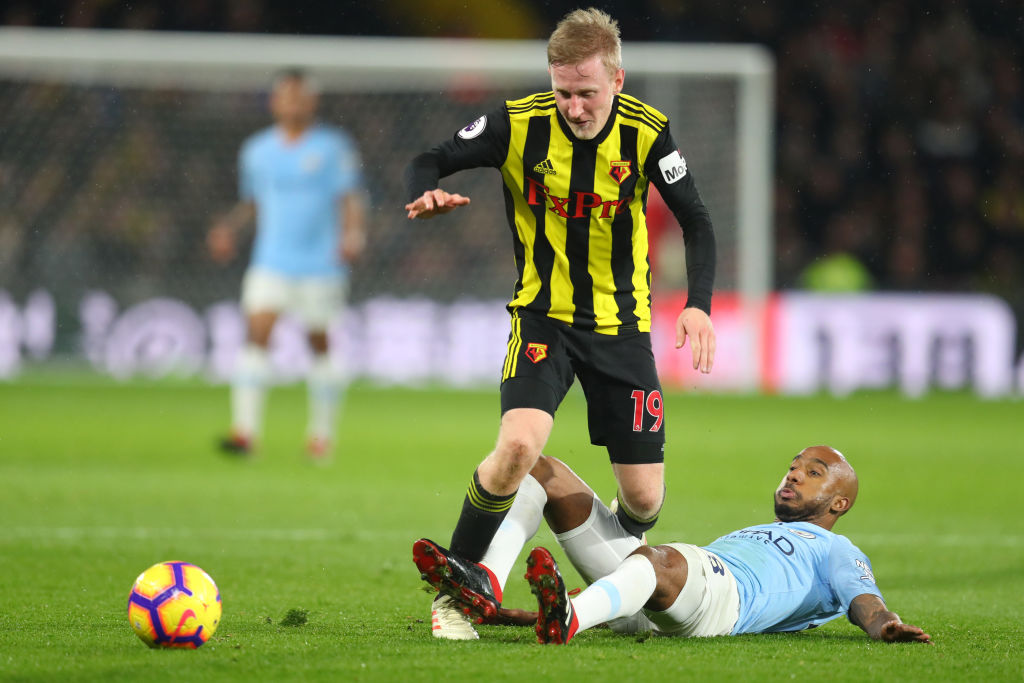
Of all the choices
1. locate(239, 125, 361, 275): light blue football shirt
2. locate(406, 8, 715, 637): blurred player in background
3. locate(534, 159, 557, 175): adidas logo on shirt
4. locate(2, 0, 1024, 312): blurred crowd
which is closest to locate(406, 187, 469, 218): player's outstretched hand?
locate(406, 8, 715, 637): blurred player in background

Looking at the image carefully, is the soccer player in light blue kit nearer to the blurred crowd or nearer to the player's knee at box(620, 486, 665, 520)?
the player's knee at box(620, 486, 665, 520)

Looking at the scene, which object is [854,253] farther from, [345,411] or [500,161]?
[500,161]

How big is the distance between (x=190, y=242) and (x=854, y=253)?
9062 mm

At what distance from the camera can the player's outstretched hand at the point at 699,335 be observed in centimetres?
414

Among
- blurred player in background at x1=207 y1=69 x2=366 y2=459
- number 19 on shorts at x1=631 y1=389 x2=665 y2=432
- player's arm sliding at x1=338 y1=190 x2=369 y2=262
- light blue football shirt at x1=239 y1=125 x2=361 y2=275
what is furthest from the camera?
light blue football shirt at x1=239 y1=125 x2=361 y2=275

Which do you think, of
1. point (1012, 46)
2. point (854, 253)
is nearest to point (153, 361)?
point (854, 253)

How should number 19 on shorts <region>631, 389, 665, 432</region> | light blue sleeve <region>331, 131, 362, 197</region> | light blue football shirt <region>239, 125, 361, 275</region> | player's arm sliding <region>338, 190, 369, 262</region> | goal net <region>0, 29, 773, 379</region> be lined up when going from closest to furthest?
number 19 on shorts <region>631, 389, 665, 432</region>, player's arm sliding <region>338, 190, 369, 262</region>, light blue football shirt <region>239, 125, 361, 275</region>, light blue sleeve <region>331, 131, 362, 197</region>, goal net <region>0, 29, 773, 379</region>

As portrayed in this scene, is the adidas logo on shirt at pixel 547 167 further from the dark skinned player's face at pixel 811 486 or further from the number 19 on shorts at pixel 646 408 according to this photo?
the dark skinned player's face at pixel 811 486

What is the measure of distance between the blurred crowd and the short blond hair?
15.1 m

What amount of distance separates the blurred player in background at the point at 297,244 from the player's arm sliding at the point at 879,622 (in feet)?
20.0

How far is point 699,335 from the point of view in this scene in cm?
416

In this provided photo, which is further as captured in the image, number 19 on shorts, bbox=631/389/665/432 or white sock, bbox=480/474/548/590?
number 19 on shorts, bbox=631/389/665/432

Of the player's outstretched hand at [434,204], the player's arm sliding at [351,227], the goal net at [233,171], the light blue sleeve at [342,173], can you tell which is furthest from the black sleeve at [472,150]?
the goal net at [233,171]

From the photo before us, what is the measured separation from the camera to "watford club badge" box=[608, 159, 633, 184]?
Result: 4398mm
